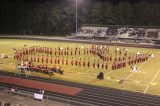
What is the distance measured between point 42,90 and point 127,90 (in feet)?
23.2

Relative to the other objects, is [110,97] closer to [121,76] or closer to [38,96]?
[38,96]

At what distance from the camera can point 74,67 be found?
1352 inches

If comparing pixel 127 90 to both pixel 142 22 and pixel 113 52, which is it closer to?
pixel 113 52

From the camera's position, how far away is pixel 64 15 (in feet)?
245

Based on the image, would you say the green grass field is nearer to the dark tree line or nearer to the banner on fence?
the banner on fence

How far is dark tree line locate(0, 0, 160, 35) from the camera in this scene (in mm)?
68000

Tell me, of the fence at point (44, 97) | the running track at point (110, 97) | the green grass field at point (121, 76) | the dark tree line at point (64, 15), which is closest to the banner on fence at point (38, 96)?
the fence at point (44, 97)

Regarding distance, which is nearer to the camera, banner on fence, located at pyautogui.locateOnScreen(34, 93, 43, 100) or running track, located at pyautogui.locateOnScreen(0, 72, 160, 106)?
running track, located at pyautogui.locateOnScreen(0, 72, 160, 106)

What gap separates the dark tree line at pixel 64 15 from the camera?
6800 centimetres

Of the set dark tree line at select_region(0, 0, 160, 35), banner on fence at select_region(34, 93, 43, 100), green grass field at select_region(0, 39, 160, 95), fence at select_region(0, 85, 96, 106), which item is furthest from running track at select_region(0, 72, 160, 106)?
Answer: dark tree line at select_region(0, 0, 160, 35)

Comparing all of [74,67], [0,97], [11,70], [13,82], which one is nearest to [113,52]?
[74,67]

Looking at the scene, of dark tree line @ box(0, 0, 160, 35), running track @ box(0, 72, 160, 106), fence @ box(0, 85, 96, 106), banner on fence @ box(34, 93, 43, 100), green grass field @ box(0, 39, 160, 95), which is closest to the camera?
running track @ box(0, 72, 160, 106)

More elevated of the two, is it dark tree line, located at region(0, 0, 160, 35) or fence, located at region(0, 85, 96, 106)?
dark tree line, located at region(0, 0, 160, 35)

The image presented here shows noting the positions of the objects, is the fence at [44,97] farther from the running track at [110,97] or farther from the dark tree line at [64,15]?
the dark tree line at [64,15]
